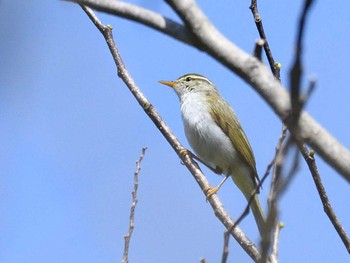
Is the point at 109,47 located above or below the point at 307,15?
above

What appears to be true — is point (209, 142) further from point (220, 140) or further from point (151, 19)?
point (151, 19)

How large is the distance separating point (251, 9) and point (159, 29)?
2.45 meters

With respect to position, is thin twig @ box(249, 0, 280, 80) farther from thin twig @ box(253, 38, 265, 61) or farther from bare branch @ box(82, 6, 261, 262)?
thin twig @ box(253, 38, 265, 61)

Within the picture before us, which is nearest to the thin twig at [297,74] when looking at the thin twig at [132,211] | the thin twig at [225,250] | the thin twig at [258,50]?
the thin twig at [258,50]

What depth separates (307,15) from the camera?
160cm

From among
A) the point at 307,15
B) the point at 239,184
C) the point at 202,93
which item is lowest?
the point at 307,15

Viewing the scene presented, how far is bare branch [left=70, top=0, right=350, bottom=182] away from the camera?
68.3 inches

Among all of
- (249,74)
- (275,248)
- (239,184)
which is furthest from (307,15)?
(239,184)

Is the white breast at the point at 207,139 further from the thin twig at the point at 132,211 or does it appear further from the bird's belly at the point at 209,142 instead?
the thin twig at the point at 132,211

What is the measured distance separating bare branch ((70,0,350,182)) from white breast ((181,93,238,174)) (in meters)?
5.64

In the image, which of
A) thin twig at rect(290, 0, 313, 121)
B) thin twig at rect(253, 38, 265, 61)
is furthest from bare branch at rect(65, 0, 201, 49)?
thin twig at rect(290, 0, 313, 121)

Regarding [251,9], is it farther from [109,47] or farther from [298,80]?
[298,80]

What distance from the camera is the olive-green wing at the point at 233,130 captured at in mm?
7938

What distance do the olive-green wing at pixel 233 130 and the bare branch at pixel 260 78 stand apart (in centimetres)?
587
